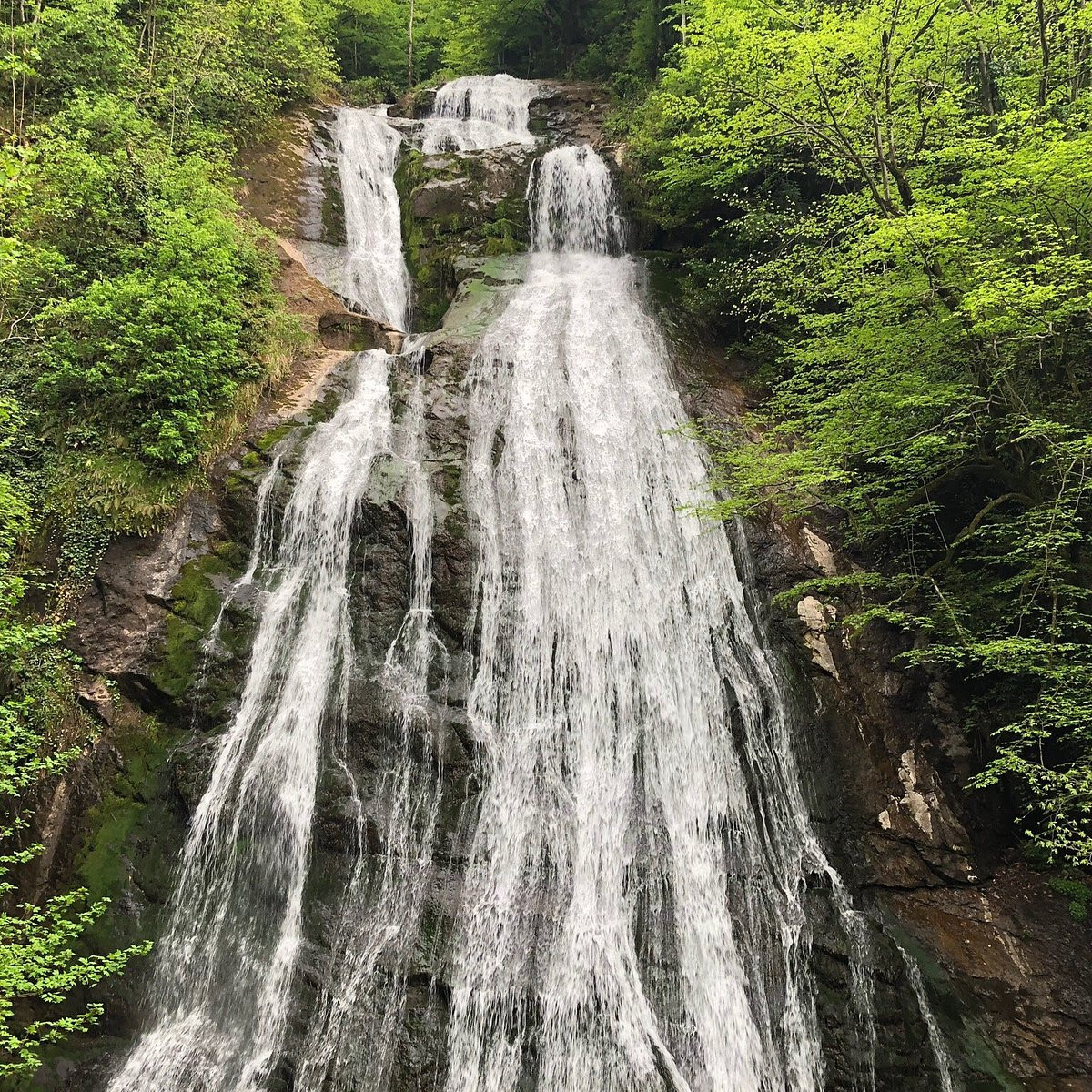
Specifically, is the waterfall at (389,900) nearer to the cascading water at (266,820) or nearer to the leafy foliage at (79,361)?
the cascading water at (266,820)

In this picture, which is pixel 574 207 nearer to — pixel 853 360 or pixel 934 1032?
pixel 853 360

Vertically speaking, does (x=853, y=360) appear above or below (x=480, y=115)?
below

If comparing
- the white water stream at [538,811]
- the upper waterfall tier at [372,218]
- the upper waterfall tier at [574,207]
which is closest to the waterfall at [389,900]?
the white water stream at [538,811]

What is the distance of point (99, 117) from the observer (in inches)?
386

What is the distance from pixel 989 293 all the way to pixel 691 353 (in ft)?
19.8

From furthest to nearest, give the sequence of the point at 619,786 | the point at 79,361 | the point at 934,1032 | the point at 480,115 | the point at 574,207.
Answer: the point at 480,115
the point at 574,207
the point at 79,361
the point at 619,786
the point at 934,1032

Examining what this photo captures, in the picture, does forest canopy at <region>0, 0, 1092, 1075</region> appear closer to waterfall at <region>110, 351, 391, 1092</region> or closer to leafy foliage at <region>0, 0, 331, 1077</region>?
leafy foliage at <region>0, 0, 331, 1077</region>

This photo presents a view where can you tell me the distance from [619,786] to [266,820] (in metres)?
3.57

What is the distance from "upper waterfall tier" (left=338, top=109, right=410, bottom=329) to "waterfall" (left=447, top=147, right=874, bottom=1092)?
15.2 feet

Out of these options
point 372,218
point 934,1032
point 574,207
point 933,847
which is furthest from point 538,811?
point 372,218

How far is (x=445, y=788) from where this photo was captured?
21.0 ft

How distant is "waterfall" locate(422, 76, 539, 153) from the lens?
1686cm

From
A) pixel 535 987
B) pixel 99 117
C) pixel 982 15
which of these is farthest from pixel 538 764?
pixel 99 117

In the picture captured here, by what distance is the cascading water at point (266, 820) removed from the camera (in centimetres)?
519
